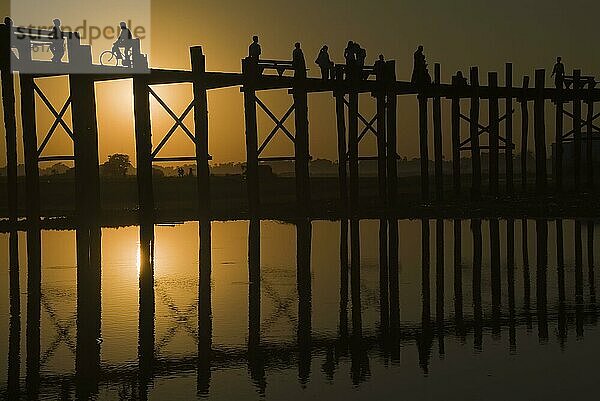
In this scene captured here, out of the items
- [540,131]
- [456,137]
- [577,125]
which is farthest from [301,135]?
[577,125]

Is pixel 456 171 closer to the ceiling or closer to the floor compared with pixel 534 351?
closer to the ceiling

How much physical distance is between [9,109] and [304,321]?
1332cm

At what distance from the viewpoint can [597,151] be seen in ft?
201

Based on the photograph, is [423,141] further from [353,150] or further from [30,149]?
[30,149]

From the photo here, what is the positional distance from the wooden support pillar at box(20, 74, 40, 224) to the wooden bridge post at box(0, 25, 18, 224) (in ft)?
0.90

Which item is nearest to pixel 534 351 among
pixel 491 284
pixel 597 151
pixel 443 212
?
pixel 491 284

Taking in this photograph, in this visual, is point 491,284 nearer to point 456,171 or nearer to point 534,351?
point 534,351

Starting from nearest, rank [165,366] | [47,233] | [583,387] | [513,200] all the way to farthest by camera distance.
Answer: [583,387], [165,366], [47,233], [513,200]

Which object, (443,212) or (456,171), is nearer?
(443,212)

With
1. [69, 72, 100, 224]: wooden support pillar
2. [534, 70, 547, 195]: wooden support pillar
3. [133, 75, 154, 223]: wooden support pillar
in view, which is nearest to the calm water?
[69, 72, 100, 224]: wooden support pillar

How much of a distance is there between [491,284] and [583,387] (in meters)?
5.09

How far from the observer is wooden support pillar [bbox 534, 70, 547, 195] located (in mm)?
28969

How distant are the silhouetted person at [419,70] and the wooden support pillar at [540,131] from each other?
4512 mm

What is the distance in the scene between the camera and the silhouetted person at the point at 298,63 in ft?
75.0
